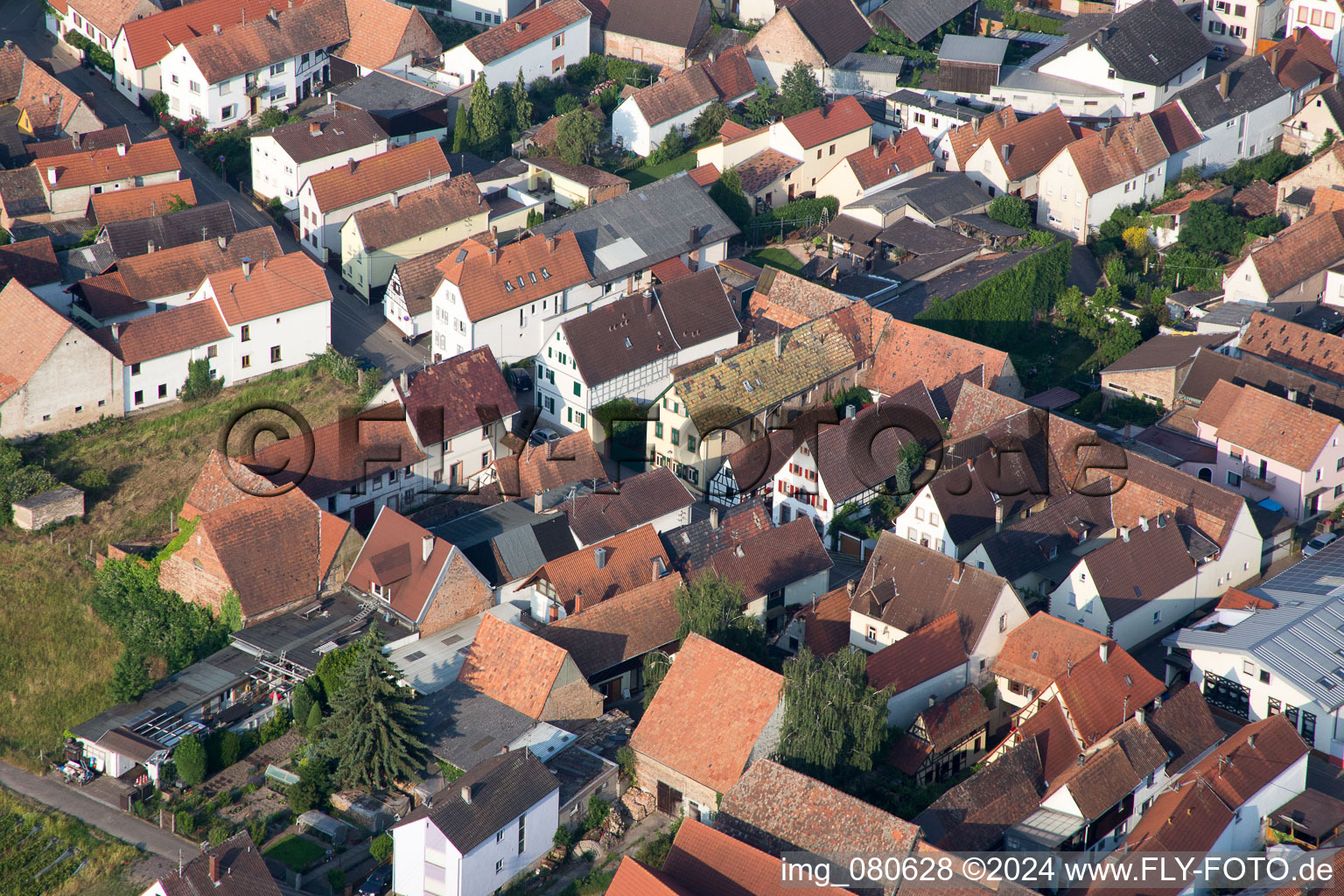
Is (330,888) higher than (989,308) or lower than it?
lower

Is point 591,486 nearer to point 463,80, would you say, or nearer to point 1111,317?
point 1111,317

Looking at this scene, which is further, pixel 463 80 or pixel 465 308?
pixel 463 80

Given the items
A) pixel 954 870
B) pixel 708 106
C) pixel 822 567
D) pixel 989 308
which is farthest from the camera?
pixel 708 106

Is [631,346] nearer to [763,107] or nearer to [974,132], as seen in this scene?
[763,107]

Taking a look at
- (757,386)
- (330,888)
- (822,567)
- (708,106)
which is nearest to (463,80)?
(708,106)

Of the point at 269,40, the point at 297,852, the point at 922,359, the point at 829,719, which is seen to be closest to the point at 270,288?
the point at 269,40

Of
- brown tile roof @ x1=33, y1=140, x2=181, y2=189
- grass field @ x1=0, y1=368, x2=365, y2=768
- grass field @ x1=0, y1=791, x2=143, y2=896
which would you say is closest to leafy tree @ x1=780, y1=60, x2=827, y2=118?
brown tile roof @ x1=33, y1=140, x2=181, y2=189
